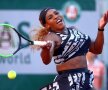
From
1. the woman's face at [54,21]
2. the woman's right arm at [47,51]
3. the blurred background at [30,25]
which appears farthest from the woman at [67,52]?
the blurred background at [30,25]

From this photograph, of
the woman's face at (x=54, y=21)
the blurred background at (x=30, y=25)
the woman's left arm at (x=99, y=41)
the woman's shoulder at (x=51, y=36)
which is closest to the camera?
the woman's shoulder at (x=51, y=36)

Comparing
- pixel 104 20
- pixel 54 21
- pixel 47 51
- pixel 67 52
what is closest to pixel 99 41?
pixel 104 20

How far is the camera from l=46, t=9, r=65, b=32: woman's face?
607 cm

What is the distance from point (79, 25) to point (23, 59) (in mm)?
1028

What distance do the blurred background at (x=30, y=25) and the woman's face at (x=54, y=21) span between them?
3.18 m

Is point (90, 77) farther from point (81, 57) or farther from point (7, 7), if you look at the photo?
point (7, 7)

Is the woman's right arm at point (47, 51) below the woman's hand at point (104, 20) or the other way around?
below

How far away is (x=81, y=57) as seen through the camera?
609 centimetres

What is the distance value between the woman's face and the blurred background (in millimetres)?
3181

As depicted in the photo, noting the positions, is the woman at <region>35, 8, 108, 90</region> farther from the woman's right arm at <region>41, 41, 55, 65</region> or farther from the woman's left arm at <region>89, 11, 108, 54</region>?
the woman's right arm at <region>41, 41, 55, 65</region>

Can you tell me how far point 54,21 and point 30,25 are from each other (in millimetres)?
3276

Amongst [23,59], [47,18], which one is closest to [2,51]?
[47,18]

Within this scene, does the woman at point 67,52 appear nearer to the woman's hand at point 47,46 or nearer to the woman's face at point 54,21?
the woman's face at point 54,21

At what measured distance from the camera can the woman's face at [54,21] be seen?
239 inches
